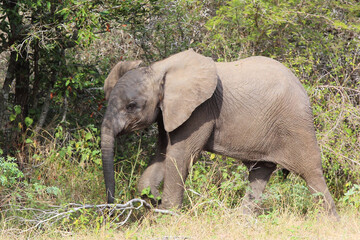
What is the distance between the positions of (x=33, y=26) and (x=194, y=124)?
2157mm

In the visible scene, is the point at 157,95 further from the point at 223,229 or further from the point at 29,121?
the point at 29,121

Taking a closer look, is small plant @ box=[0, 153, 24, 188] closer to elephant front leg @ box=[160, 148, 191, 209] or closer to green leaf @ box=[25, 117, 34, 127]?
green leaf @ box=[25, 117, 34, 127]

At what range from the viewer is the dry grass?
5.31 m

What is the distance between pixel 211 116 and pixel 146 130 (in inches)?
71.3

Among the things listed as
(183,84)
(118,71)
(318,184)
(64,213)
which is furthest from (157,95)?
(318,184)

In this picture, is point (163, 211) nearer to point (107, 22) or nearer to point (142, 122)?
point (142, 122)

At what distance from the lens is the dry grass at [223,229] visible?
531cm

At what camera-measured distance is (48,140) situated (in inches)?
288

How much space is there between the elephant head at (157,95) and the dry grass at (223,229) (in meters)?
0.63

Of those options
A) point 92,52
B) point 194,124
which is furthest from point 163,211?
point 92,52

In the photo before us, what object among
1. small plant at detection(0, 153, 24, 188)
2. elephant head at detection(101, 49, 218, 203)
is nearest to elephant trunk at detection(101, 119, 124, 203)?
elephant head at detection(101, 49, 218, 203)

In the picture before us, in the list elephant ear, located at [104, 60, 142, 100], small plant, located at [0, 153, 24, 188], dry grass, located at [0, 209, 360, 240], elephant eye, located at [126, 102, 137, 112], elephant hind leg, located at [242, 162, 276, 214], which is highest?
elephant ear, located at [104, 60, 142, 100]

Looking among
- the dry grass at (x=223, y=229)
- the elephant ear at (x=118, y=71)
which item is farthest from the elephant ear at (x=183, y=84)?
the dry grass at (x=223, y=229)

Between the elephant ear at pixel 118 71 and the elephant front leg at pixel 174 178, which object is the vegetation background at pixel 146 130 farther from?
the elephant ear at pixel 118 71
